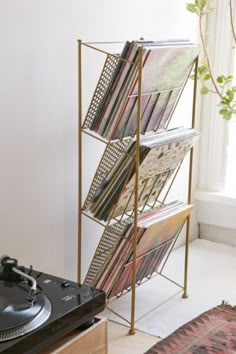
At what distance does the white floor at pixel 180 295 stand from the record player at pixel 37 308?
725 mm

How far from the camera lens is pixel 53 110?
2.03 meters

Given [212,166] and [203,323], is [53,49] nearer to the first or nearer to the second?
[203,323]

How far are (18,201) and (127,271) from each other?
510 millimetres

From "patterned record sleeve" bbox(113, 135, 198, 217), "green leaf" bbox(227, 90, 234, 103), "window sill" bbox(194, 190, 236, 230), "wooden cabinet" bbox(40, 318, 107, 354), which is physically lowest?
"window sill" bbox(194, 190, 236, 230)

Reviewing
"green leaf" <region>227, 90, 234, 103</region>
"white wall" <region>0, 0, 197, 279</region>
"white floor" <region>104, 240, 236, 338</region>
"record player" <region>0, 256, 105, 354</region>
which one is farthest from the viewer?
"green leaf" <region>227, 90, 234, 103</region>

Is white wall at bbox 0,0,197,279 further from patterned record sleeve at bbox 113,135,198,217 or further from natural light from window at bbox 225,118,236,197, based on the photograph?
natural light from window at bbox 225,118,236,197

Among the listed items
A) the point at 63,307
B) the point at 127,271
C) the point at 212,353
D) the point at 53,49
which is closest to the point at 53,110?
the point at 53,49

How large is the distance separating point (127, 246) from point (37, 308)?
75cm

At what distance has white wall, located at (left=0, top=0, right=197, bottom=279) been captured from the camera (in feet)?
6.07

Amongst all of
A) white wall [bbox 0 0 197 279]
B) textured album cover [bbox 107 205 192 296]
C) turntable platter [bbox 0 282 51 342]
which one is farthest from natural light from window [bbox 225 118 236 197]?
turntable platter [bbox 0 282 51 342]

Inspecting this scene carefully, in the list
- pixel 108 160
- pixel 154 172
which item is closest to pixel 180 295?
pixel 154 172

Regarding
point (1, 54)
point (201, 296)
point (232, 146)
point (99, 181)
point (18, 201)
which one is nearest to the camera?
point (1, 54)

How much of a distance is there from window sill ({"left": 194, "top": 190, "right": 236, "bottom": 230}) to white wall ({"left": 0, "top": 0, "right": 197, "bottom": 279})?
0.96m

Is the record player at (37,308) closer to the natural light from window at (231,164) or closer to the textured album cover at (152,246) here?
the textured album cover at (152,246)
